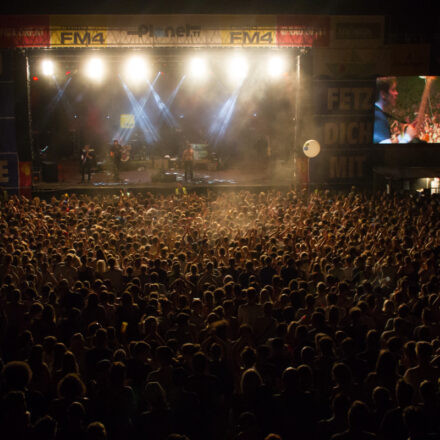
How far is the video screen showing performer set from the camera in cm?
2606

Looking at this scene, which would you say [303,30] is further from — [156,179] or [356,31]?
[156,179]

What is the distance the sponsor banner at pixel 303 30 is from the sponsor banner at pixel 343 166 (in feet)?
13.8

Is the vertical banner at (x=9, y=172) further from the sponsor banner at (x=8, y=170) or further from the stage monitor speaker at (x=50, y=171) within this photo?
the stage monitor speaker at (x=50, y=171)

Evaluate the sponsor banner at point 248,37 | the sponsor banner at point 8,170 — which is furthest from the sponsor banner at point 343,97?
the sponsor banner at point 8,170

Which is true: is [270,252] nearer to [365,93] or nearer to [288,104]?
[365,93]

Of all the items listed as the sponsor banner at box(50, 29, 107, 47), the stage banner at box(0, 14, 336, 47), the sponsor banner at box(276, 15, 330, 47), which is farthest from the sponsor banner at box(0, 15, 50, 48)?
the sponsor banner at box(276, 15, 330, 47)

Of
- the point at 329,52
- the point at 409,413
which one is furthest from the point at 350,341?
the point at 329,52

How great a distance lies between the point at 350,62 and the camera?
19.8 meters

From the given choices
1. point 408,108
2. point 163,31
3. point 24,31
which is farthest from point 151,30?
point 408,108

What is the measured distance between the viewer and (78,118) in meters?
32.9

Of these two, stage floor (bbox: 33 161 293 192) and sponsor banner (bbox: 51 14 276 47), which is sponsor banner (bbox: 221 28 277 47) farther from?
stage floor (bbox: 33 161 293 192)

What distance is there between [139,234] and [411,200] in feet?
25.6

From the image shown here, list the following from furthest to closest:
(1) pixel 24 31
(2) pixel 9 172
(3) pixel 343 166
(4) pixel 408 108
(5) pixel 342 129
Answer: (4) pixel 408 108, (3) pixel 343 166, (5) pixel 342 129, (2) pixel 9 172, (1) pixel 24 31

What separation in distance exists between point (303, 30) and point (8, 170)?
485 inches
